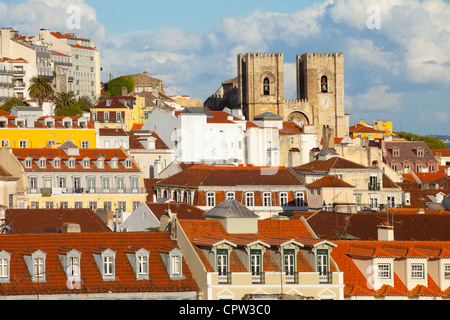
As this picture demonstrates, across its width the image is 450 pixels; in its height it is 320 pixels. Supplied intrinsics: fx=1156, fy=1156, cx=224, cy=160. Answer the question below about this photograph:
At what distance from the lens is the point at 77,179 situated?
82.4m

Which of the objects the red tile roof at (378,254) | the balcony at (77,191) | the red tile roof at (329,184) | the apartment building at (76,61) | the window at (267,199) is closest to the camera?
the red tile roof at (378,254)

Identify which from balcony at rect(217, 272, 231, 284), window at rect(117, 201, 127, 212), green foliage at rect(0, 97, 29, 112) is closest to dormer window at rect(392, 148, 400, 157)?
green foliage at rect(0, 97, 29, 112)

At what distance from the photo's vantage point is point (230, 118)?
122 metres

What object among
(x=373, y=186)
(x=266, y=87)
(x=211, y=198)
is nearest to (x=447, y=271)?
(x=211, y=198)

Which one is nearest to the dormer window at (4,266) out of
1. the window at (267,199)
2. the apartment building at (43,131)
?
the window at (267,199)

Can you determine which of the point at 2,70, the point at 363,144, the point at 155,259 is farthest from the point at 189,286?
the point at 2,70

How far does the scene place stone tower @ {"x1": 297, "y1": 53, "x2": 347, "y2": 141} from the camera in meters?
170

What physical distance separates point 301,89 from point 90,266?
142897 mm

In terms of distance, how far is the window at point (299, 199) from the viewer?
77750 millimetres

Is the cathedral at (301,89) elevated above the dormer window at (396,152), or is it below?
above

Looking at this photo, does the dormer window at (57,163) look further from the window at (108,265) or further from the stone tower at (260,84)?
the stone tower at (260,84)

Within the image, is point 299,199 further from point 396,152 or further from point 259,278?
point 396,152

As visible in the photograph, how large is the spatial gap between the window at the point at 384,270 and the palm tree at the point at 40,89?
94449mm

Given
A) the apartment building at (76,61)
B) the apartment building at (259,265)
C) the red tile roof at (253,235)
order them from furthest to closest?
1. the apartment building at (76,61)
2. the red tile roof at (253,235)
3. the apartment building at (259,265)
